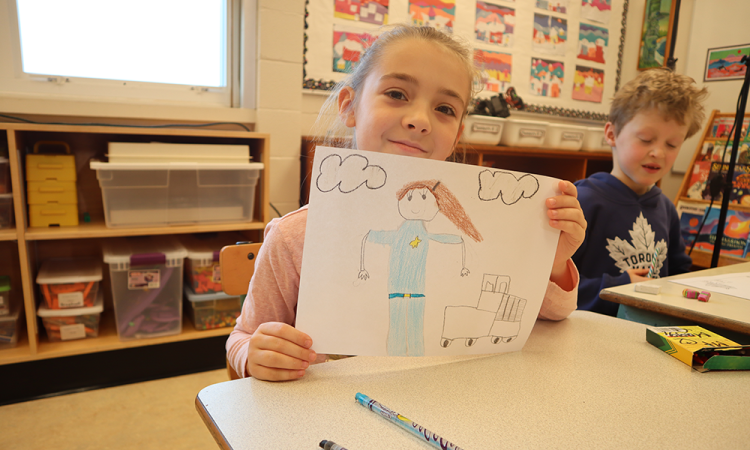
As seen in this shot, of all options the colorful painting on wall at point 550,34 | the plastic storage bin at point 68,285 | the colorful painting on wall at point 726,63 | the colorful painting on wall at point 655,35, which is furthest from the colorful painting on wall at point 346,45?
the colorful painting on wall at point 726,63

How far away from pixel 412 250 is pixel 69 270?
164 cm

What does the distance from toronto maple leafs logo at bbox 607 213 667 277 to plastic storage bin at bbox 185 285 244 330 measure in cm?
133

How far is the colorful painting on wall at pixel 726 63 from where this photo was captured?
2.88 m

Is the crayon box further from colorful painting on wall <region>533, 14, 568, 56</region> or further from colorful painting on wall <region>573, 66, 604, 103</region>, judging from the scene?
colorful painting on wall <region>573, 66, 604, 103</region>

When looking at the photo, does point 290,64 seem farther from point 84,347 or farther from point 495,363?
point 495,363

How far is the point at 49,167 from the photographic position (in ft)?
5.19

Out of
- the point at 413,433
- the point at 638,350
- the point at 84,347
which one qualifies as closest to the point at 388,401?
the point at 413,433

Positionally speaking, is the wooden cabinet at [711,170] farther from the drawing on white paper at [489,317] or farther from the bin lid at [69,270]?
the bin lid at [69,270]

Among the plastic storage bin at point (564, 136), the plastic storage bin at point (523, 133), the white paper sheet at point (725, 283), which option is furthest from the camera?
the plastic storage bin at point (564, 136)

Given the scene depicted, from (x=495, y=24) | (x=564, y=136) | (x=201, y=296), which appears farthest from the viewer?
(x=495, y=24)

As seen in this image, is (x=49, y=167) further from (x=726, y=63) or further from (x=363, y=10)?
(x=726, y=63)

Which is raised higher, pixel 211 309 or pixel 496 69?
pixel 496 69

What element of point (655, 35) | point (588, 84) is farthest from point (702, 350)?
point (655, 35)

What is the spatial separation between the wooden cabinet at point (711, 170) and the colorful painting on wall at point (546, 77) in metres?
0.90
